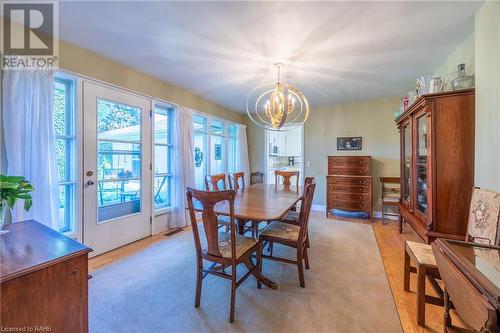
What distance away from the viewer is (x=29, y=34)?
6.91 feet

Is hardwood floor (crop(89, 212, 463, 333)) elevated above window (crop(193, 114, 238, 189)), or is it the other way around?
window (crop(193, 114, 238, 189))

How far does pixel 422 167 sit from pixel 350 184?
183 centimetres

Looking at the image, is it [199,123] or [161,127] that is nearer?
[161,127]

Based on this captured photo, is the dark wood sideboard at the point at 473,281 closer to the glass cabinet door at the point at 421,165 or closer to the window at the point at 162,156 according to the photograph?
the glass cabinet door at the point at 421,165

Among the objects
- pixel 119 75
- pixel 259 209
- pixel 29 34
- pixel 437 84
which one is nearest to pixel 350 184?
pixel 437 84

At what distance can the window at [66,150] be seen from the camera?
2.43 meters

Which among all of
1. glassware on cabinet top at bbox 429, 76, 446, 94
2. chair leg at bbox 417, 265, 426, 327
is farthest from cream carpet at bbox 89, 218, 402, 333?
glassware on cabinet top at bbox 429, 76, 446, 94

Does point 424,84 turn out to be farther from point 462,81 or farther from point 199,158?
point 199,158

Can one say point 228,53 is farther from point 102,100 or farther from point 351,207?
point 351,207

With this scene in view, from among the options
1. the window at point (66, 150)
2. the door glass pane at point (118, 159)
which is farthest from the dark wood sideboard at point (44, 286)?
the door glass pane at point (118, 159)

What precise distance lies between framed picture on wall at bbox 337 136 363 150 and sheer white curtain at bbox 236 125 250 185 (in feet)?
7.23

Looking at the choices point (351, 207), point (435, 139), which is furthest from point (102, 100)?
point (351, 207)

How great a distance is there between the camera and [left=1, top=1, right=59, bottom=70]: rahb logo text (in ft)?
6.17

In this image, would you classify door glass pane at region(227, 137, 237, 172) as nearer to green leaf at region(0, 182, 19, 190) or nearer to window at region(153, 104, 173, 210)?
window at region(153, 104, 173, 210)
